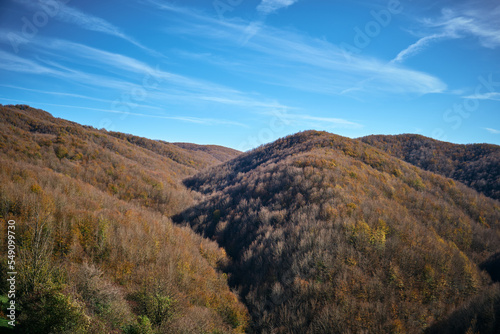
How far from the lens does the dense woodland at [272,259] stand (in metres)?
5.76

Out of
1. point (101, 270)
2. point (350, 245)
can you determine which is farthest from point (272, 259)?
point (101, 270)

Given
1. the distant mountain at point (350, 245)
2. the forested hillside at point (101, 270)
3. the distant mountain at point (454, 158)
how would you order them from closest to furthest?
the forested hillside at point (101, 270) < the distant mountain at point (350, 245) < the distant mountain at point (454, 158)

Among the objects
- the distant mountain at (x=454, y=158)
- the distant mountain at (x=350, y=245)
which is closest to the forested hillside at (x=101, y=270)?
the distant mountain at (x=350, y=245)

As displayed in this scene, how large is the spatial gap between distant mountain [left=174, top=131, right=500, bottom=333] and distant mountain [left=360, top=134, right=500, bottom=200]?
46.4 ft

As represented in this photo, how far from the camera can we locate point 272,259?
11.6 meters

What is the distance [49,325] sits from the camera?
3977 millimetres

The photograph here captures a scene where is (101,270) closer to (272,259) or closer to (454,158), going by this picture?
(272,259)

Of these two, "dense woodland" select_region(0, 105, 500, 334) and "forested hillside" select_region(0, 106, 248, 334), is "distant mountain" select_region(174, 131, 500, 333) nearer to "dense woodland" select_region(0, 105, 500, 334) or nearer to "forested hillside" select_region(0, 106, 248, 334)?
"dense woodland" select_region(0, 105, 500, 334)

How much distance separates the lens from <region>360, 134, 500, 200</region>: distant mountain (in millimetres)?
28328

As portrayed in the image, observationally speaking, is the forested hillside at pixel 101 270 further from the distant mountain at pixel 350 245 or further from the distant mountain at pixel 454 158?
the distant mountain at pixel 454 158

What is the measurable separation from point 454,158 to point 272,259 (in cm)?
4345

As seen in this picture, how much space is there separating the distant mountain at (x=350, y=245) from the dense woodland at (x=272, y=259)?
0.07 metres

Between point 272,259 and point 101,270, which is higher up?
point 101,270

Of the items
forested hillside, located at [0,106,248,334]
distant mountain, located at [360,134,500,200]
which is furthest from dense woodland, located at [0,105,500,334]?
distant mountain, located at [360,134,500,200]
